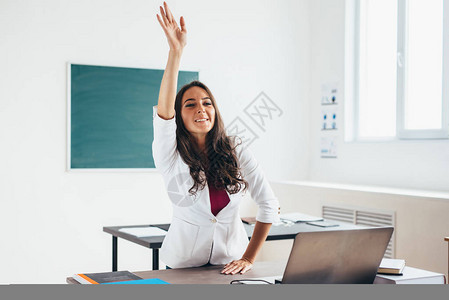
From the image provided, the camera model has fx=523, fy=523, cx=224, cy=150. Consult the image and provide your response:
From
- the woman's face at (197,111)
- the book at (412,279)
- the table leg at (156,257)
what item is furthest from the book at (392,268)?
the table leg at (156,257)

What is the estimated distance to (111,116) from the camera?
4258 mm

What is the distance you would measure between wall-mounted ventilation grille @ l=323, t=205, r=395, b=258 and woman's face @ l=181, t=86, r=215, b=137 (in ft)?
7.05

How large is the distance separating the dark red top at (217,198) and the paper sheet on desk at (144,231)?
857 mm

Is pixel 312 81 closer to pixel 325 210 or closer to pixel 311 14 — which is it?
pixel 311 14

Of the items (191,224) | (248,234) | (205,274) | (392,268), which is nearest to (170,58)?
(191,224)

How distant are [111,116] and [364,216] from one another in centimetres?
214

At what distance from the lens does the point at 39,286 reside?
31 cm

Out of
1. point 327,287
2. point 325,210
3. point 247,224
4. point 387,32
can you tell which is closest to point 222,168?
point 247,224

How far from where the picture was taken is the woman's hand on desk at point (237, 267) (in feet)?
5.61

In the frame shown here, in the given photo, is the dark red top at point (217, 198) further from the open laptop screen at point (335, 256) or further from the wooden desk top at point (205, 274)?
the open laptop screen at point (335, 256)

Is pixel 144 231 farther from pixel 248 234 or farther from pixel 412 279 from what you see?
pixel 412 279

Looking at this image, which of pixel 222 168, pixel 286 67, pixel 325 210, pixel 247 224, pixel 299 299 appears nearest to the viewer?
pixel 299 299

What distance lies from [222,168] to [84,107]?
262 cm

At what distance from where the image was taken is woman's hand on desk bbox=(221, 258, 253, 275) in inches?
67.3
